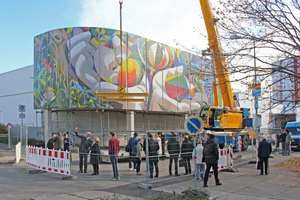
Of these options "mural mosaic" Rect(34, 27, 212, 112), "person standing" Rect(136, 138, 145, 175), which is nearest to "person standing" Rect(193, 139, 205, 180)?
"person standing" Rect(136, 138, 145, 175)

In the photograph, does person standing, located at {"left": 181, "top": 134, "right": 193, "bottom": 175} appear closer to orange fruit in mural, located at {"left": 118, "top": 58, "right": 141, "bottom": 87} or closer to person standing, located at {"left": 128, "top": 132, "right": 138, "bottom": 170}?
person standing, located at {"left": 128, "top": 132, "right": 138, "bottom": 170}

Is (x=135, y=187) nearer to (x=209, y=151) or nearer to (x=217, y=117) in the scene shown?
(x=209, y=151)

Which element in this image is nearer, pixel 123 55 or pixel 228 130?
pixel 228 130

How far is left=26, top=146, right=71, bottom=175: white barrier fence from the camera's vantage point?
11.6 meters

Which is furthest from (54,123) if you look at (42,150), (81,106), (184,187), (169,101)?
(184,187)

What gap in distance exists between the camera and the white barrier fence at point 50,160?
37.9 feet

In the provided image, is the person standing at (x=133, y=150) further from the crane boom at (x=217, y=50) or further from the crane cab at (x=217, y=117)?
the crane cab at (x=217, y=117)

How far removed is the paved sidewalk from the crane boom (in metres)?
3.66

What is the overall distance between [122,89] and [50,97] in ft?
24.6

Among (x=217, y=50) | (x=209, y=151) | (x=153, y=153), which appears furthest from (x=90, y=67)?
(x=209, y=151)

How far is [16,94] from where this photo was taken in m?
40.9

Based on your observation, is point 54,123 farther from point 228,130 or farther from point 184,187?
point 184,187

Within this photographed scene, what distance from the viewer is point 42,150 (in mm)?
12797

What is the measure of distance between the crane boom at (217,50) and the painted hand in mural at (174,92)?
24.9 feet
